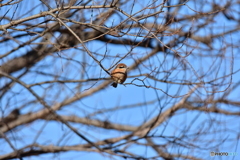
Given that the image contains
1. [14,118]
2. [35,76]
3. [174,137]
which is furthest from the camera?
[14,118]

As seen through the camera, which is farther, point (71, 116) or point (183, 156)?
point (71, 116)

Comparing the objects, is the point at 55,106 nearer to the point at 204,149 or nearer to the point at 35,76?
the point at 35,76

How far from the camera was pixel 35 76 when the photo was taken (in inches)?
256

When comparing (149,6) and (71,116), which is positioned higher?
(71,116)

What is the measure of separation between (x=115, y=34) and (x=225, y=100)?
370 centimetres

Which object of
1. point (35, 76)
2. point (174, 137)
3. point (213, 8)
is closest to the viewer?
point (174, 137)

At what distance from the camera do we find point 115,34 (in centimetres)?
369

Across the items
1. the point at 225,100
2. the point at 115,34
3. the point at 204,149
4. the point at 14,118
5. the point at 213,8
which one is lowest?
the point at 204,149

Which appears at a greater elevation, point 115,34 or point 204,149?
point 115,34

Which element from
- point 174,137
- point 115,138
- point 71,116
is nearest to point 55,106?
point 71,116

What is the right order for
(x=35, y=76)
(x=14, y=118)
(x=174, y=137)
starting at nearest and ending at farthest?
(x=174, y=137)
(x=35, y=76)
(x=14, y=118)

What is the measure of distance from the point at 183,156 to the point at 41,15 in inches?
130

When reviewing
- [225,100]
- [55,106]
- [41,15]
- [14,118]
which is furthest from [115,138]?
[41,15]

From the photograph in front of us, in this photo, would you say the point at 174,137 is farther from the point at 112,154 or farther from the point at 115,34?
the point at 115,34
